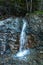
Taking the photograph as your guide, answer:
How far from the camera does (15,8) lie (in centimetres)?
992

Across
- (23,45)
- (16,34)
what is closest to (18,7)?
(16,34)

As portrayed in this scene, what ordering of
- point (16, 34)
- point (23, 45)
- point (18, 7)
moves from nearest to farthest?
point (23, 45), point (16, 34), point (18, 7)

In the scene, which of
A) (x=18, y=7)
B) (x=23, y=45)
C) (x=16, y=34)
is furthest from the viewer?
(x=18, y=7)

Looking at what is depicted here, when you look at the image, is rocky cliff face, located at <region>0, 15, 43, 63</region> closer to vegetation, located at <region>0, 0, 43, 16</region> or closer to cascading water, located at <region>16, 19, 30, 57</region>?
cascading water, located at <region>16, 19, 30, 57</region>

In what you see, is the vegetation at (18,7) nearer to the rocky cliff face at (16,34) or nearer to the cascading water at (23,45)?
the rocky cliff face at (16,34)

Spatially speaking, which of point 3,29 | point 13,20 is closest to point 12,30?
point 3,29

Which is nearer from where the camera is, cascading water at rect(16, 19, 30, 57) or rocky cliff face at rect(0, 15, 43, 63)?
cascading water at rect(16, 19, 30, 57)

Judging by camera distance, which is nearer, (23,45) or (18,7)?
(23,45)

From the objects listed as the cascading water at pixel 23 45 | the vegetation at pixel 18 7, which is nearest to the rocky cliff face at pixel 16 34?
the cascading water at pixel 23 45

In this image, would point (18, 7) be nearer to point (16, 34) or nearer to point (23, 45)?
point (16, 34)

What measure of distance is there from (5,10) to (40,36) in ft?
10.1

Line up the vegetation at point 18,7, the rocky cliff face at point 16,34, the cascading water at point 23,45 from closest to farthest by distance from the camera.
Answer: the cascading water at point 23,45, the rocky cliff face at point 16,34, the vegetation at point 18,7

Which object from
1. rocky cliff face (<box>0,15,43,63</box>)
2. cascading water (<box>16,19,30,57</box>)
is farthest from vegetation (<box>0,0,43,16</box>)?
cascading water (<box>16,19,30,57</box>)

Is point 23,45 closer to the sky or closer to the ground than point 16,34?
closer to the ground
